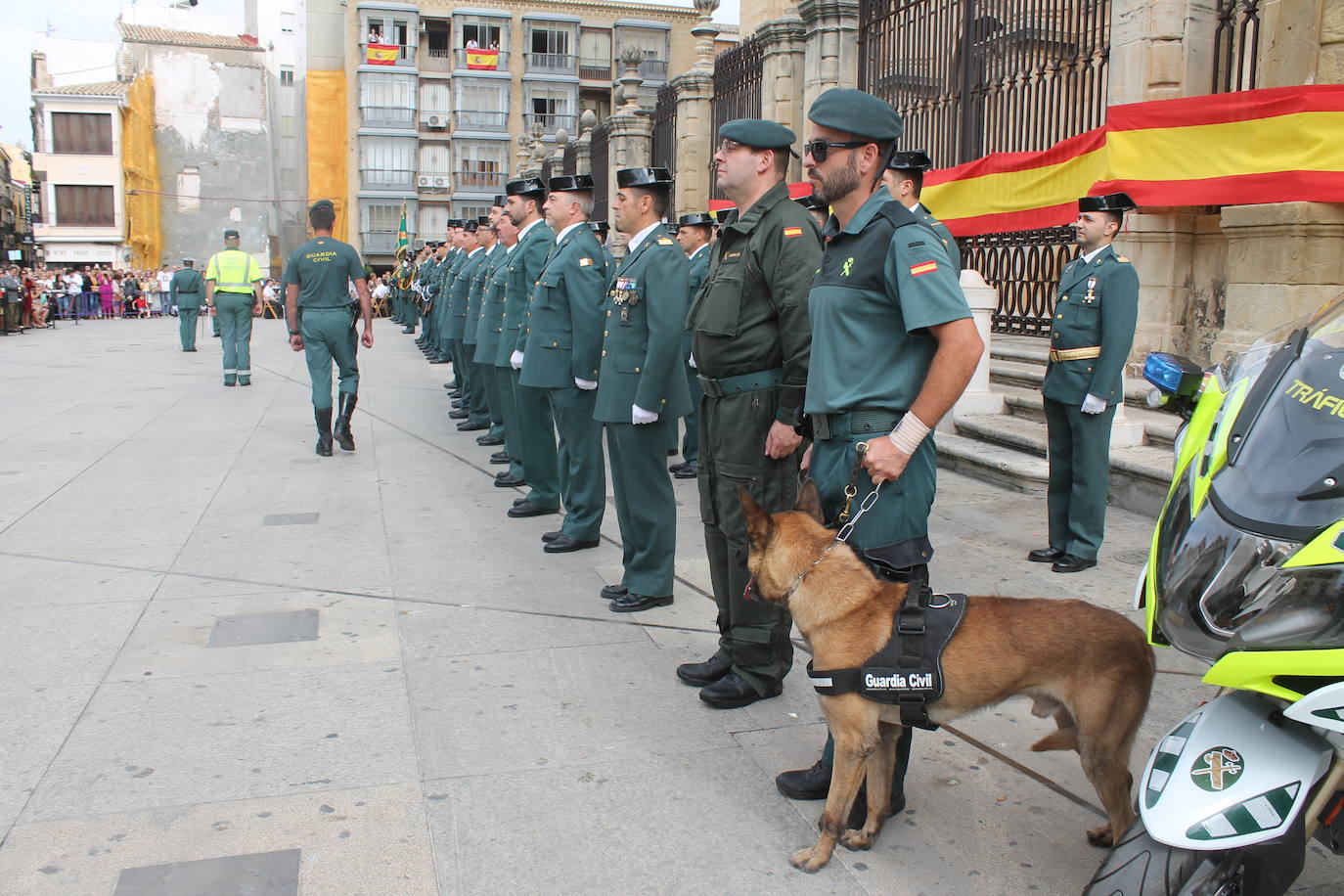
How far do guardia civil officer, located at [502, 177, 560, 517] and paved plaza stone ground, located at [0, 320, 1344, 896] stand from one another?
0.28 metres

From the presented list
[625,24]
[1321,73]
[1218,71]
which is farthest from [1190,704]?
[625,24]

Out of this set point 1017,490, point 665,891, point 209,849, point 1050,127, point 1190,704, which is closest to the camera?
point 665,891

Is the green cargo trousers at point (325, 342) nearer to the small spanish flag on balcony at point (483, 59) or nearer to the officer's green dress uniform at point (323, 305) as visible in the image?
the officer's green dress uniform at point (323, 305)

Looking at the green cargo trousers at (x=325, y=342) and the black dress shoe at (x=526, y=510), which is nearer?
the black dress shoe at (x=526, y=510)

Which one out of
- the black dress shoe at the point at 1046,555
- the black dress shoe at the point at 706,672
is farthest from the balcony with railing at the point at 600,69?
the black dress shoe at the point at 706,672

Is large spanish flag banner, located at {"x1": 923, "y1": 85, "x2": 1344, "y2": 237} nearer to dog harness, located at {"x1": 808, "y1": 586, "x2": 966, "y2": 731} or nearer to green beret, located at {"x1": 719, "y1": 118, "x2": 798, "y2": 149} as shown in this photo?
green beret, located at {"x1": 719, "y1": 118, "x2": 798, "y2": 149}

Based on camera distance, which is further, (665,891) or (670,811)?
(670,811)

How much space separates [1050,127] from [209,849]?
992cm

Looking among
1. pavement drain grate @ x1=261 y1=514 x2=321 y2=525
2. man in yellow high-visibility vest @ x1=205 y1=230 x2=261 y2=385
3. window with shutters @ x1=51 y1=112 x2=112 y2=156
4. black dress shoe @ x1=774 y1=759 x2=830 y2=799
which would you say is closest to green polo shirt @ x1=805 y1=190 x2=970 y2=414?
black dress shoe @ x1=774 y1=759 x2=830 y2=799

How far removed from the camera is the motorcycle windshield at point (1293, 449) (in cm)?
212

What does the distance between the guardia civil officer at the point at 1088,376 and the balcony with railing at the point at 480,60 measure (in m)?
55.5

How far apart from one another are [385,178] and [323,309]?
5026 cm

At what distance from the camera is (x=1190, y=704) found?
168 inches

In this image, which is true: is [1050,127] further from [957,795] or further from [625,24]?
[625,24]
